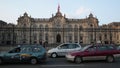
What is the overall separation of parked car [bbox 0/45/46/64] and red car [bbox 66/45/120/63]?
2.44 meters

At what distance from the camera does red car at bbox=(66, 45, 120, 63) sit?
19.2 metres

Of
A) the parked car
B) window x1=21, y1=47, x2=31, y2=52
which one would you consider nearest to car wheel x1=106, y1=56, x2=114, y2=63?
the parked car

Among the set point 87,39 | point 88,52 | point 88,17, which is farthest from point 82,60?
point 88,17

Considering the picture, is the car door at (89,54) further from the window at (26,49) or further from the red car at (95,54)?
the window at (26,49)

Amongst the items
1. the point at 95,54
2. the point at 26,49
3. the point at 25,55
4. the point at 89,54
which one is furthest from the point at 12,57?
the point at 95,54

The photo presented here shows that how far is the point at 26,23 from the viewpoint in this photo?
3489 inches

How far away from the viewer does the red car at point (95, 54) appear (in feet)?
63.0

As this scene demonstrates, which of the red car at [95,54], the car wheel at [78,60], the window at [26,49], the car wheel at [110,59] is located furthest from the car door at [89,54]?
the window at [26,49]

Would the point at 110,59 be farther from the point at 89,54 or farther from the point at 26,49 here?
the point at 26,49

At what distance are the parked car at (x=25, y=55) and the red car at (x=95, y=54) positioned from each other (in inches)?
96.1

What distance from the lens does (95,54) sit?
64.3 ft

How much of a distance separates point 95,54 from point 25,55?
5.56m

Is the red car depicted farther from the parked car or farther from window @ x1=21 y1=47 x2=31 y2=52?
window @ x1=21 y1=47 x2=31 y2=52

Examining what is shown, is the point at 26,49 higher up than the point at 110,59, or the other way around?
the point at 26,49
